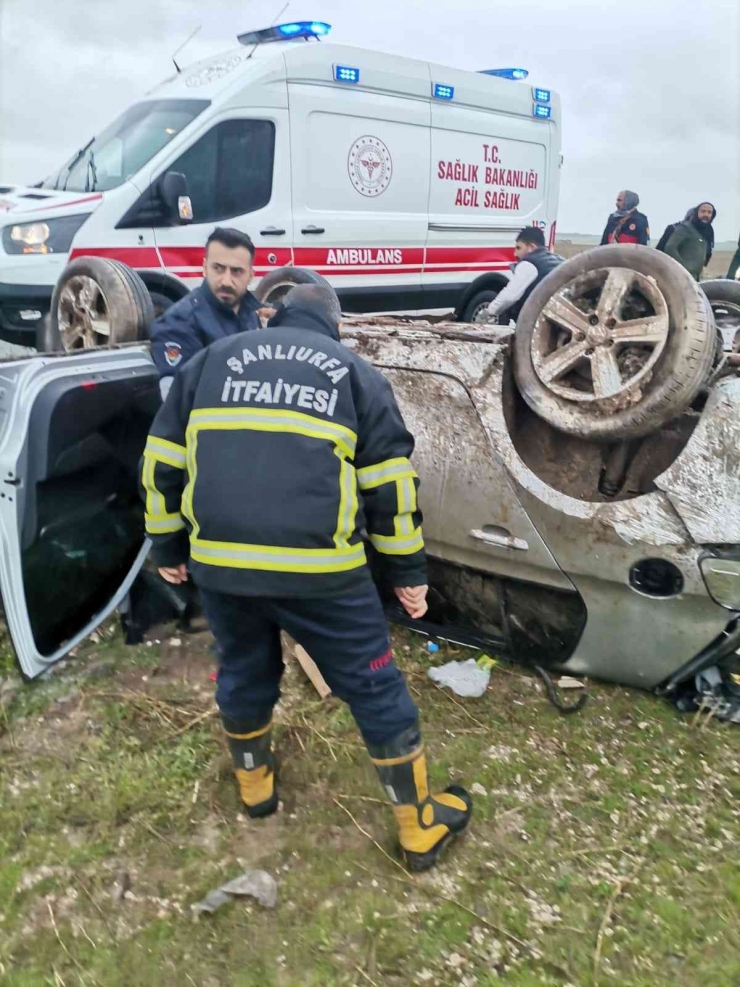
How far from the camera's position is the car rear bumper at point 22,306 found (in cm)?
522

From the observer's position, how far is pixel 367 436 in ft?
6.16

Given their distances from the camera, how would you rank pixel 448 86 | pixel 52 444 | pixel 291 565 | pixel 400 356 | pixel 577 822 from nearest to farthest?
1. pixel 291 565
2. pixel 577 822
3. pixel 52 444
4. pixel 400 356
5. pixel 448 86

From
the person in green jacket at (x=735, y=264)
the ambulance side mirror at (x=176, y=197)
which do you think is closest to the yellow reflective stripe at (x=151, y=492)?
the ambulance side mirror at (x=176, y=197)

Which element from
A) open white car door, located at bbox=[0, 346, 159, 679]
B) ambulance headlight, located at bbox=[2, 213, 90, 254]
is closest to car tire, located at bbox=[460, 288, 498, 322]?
ambulance headlight, located at bbox=[2, 213, 90, 254]

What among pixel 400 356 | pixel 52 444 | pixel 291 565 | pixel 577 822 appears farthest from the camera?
pixel 400 356

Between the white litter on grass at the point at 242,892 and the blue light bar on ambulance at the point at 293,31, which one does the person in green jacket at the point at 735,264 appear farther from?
the white litter on grass at the point at 242,892

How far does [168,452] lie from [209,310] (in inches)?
51.1

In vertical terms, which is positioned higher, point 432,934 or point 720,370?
point 720,370

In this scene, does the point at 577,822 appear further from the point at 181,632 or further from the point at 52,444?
the point at 52,444

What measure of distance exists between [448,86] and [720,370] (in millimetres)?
5961

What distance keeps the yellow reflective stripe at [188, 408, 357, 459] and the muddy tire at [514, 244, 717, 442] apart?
2.90ft

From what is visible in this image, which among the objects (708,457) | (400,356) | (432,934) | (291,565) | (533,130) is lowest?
(432,934)

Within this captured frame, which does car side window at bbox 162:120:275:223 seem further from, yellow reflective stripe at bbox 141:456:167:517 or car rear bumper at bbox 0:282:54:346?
yellow reflective stripe at bbox 141:456:167:517

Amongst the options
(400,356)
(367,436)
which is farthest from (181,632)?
(367,436)
